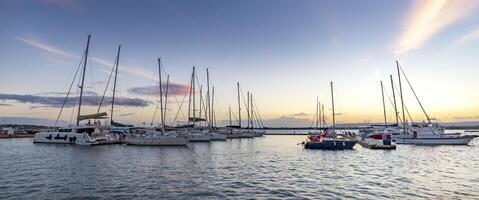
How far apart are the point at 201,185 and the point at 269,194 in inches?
215

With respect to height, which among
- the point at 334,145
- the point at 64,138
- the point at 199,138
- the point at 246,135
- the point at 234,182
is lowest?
the point at 234,182

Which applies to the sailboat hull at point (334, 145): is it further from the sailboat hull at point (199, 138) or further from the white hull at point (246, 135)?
the white hull at point (246, 135)

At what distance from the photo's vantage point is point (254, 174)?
29.2 metres

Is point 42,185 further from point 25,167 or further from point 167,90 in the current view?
point 167,90

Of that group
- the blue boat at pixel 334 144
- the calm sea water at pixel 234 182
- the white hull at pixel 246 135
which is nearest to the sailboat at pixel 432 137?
the blue boat at pixel 334 144

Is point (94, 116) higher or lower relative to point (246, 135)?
higher

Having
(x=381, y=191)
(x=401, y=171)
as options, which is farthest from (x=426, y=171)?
(x=381, y=191)

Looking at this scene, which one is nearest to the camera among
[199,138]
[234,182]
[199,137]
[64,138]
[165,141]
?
[234,182]

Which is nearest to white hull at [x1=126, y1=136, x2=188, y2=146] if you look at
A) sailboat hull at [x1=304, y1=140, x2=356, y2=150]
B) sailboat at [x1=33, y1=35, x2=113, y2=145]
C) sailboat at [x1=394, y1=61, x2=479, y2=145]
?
sailboat at [x1=33, y1=35, x2=113, y2=145]

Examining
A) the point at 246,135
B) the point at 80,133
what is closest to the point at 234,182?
the point at 80,133

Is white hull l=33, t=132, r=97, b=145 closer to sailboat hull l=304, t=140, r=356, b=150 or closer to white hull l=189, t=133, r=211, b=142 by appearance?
white hull l=189, t=133, r=211, b=142

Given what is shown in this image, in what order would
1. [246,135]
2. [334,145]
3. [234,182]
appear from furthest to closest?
[246,135], [334,145], [234,182]

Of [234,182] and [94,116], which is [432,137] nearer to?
[234,182]

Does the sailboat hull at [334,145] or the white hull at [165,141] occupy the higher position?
the white hull at [165,141]
